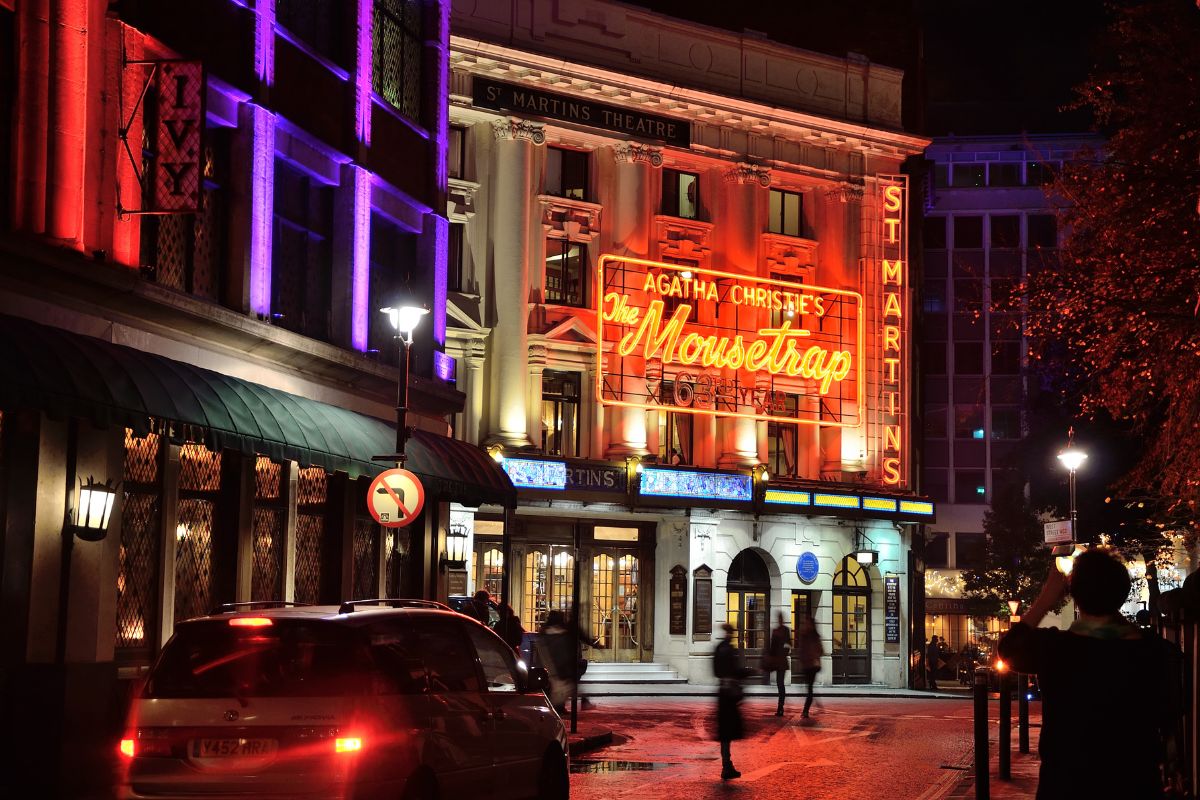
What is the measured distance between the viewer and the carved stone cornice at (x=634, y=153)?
4016 centimetres

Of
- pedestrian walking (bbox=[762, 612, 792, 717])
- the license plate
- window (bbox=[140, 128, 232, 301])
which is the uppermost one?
window (bbox=[140, 128, 232, 301])

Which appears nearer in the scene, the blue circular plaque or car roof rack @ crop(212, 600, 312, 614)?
car roof rack @ crop(212, 600, 312, 614)

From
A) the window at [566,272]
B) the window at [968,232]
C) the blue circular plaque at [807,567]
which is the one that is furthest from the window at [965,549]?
the window at [566,272]

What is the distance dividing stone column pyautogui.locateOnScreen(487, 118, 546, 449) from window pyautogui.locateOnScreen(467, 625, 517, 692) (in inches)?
993

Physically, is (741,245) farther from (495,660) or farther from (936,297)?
(936,297)

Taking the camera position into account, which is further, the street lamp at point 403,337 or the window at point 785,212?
the window at point 785,212

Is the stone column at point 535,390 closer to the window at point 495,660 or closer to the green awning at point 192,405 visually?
the green awning at point 192,405

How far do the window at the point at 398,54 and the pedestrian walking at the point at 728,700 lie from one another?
34.7ft

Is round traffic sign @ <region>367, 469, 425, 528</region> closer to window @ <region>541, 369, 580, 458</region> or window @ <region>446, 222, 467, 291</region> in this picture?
window @ <region>446, 222, 467, 291</region>

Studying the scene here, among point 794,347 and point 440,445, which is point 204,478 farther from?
point 794,347

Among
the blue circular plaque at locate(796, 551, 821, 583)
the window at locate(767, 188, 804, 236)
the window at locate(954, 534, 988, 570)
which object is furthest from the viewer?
the window at locate(954, 534, 988, 570)

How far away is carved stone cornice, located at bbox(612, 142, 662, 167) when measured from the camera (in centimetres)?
4016

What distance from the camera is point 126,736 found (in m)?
10.1

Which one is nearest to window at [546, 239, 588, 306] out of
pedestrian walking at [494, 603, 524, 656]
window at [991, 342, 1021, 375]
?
pedestrian walking at [494, 603, 524, 656]
